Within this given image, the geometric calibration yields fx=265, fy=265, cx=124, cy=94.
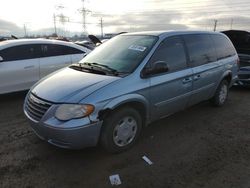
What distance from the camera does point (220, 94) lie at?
6000mm

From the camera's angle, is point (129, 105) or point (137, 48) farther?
point (137, 48)

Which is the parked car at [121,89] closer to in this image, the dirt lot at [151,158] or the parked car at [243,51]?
the dirt lot at [151,158]

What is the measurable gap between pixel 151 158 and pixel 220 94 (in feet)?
9.89

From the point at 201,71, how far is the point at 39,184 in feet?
11.2

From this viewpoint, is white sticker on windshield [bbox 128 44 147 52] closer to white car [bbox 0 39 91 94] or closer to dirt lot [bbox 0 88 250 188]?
dirt lot [bbox 0 88 250 188]

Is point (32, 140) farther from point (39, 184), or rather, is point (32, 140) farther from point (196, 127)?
point (196, 127)

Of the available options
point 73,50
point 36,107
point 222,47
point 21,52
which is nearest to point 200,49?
point 222,47

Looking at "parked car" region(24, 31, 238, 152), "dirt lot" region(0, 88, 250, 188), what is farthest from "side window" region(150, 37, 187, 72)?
"dirt lot" region(0, 88, 250, 188)

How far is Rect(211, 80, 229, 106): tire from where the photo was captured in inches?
233

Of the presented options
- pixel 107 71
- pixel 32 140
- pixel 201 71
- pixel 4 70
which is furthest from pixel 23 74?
pixel 201 71

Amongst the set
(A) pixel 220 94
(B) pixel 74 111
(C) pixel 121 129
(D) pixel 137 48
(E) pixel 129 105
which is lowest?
(A) pixel 220 94

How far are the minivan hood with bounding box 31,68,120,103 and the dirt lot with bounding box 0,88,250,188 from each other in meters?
0.90

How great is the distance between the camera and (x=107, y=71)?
12.9 feet

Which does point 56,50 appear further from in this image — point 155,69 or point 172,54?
point 155,69
